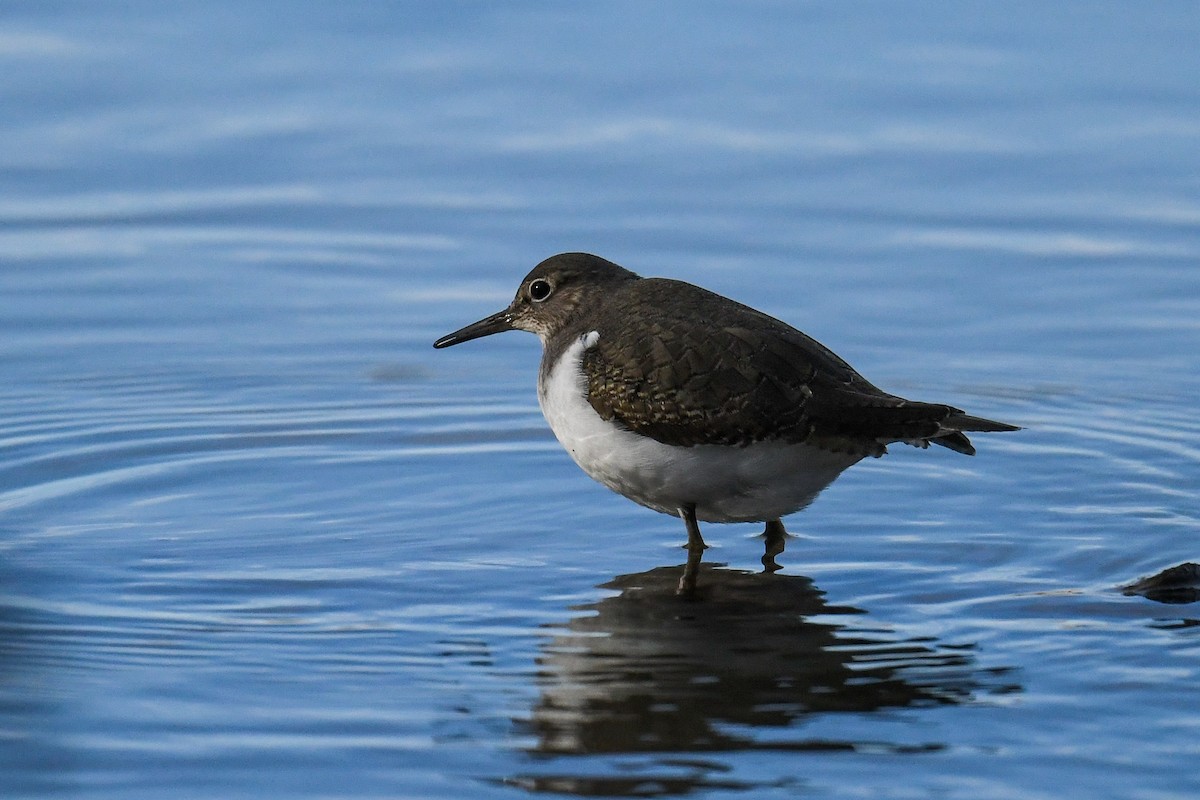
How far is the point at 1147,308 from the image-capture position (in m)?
13.0

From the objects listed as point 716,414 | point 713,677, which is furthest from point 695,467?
point 713,677

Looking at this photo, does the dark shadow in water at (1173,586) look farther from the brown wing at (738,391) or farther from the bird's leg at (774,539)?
the bird's leg at (774,539)

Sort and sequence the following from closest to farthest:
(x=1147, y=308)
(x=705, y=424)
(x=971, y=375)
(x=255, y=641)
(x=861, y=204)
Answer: (x=255, y=641)
(x=705, y=424)
(x=971, y=375)
(x=1147, y=308)
(x=861, y=204)

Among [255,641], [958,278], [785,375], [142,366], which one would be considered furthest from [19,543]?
[958,278]

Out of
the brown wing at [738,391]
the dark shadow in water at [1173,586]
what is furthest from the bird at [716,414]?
the dark shadow in water at [1173,586]

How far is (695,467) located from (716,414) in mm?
287

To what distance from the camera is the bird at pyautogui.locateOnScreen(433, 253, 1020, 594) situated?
29.4 ft

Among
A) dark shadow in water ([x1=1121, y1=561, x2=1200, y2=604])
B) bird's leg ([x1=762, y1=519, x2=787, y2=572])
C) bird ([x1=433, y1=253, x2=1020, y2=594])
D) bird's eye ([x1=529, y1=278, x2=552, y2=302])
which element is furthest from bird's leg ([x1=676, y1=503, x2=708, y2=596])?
dark shadow in water ([x1=1121, y1=561, x2=1200, y2=604])

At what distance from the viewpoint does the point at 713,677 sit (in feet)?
25.9

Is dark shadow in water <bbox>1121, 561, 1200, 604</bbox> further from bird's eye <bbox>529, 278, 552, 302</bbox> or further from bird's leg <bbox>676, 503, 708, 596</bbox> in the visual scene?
bird's eye <bbox>529, 278, 552, 302</bbox>

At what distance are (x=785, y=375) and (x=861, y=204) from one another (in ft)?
17.8

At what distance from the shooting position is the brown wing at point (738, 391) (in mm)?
8945

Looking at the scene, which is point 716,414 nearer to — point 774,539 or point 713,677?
point 774,539

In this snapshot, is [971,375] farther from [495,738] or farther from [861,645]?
[495,738]
